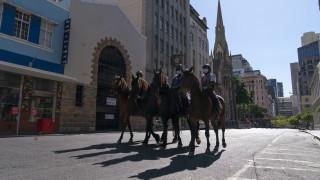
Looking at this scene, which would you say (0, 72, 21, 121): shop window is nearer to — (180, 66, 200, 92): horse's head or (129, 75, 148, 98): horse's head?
(129, 75, 148, 98): horse's head

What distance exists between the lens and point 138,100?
8.45 m

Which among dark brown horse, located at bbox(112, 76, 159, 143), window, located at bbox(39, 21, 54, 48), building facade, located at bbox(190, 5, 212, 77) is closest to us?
dark brown horse, located at bbox(112, 76, 159, 143)

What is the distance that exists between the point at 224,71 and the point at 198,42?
3154cm

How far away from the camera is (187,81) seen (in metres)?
6.63

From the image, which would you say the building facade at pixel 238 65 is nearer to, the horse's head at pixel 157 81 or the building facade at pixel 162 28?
the building facade at pixel 162 28

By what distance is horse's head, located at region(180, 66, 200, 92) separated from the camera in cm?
661

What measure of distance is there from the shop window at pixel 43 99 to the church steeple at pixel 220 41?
232 feet

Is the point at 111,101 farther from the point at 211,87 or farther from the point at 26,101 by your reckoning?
the point at 211,87

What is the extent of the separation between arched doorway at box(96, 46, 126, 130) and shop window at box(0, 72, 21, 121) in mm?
7909

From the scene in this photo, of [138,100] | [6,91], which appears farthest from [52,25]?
[138,100]

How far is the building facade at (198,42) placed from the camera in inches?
1922

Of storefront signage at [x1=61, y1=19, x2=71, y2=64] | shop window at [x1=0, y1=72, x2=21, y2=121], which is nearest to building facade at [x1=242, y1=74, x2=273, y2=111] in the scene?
storefront signage at [x1=61, y1=19, x2=71, y2=64]

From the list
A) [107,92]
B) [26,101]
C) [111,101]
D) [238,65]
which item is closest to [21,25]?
[26,101]

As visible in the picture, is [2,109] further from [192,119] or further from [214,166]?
[214,166]
